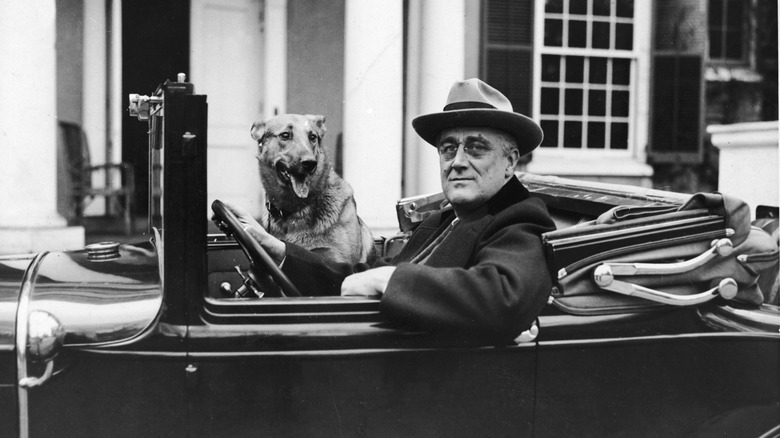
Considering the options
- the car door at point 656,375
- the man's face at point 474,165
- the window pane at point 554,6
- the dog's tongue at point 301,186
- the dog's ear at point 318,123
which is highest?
the window pane at point 554,6

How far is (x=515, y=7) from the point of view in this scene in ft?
27.0

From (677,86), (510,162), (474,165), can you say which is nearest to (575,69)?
(677,86)

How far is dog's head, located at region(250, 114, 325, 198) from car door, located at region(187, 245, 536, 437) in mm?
1884

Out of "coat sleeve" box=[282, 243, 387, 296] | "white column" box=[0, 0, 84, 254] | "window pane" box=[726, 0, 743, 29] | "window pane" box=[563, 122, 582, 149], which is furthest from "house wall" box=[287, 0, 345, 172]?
"coat sleeve" box=[282, 243, 387, 296]

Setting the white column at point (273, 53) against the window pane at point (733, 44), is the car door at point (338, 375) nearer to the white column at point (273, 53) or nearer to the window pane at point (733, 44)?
the white column at point (273, 53)

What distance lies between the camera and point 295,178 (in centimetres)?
350

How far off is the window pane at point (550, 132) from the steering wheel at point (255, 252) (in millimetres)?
6999

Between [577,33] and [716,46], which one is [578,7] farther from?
[716,46]

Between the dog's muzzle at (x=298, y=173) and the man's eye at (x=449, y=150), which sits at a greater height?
the man's eye at (x=449, y=150)

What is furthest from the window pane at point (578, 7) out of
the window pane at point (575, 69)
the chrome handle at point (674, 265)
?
the chrome handle at point (674, 265)

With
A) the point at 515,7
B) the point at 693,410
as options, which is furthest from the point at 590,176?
the point at 693,410

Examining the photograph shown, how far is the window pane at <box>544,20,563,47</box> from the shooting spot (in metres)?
8.58

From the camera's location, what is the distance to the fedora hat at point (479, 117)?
194cm

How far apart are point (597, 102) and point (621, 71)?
0.49 meters
